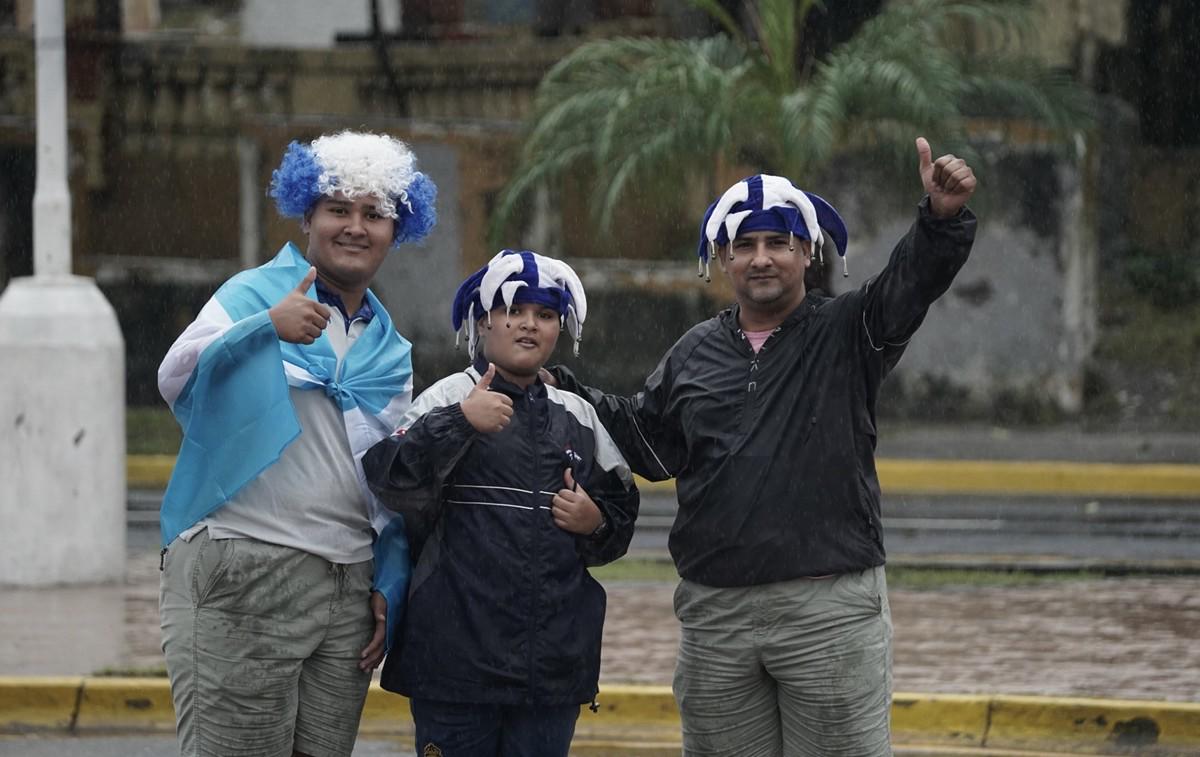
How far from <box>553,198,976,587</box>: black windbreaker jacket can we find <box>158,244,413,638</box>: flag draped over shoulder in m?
0.72

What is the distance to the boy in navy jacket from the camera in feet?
14.2

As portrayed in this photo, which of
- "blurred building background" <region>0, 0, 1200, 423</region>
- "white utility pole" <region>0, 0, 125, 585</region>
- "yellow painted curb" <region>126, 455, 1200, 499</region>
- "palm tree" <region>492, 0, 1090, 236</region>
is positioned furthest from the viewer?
"blurred building background" <region>0, 0, 1200, 423</region>

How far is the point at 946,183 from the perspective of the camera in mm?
4234

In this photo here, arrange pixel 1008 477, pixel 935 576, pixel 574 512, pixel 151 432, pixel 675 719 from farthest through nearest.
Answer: pixel 151 432, pixel 1008 477, pixel 935 576, pixel 675 719, pixel 574 512

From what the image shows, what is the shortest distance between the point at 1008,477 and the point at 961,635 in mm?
6919

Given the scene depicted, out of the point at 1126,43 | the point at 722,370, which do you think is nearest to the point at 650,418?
the point at 722,370

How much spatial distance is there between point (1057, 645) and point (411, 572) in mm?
4683

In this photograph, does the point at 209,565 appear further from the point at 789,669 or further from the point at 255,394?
the point at 789,669

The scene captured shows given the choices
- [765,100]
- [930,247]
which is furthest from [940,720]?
[765,100]

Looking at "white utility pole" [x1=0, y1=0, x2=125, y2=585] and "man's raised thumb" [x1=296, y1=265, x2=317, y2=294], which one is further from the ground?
"man's raised thumb" [x1=296, y1=265, x2=317, y2=294]

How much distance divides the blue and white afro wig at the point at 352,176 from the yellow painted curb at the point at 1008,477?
10.8 metres

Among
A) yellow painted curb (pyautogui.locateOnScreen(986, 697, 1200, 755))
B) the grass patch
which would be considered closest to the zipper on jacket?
yellow painted curb (pyautogui.locateOnScreen(986, 697, 1200, 755))

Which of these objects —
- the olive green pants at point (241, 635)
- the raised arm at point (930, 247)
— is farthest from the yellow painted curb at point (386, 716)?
the raised arm at point (930, 247)

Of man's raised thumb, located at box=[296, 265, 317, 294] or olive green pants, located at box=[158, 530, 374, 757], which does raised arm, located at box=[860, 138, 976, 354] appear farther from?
olive green pants, located at box=[158, 530, 374, 757]
